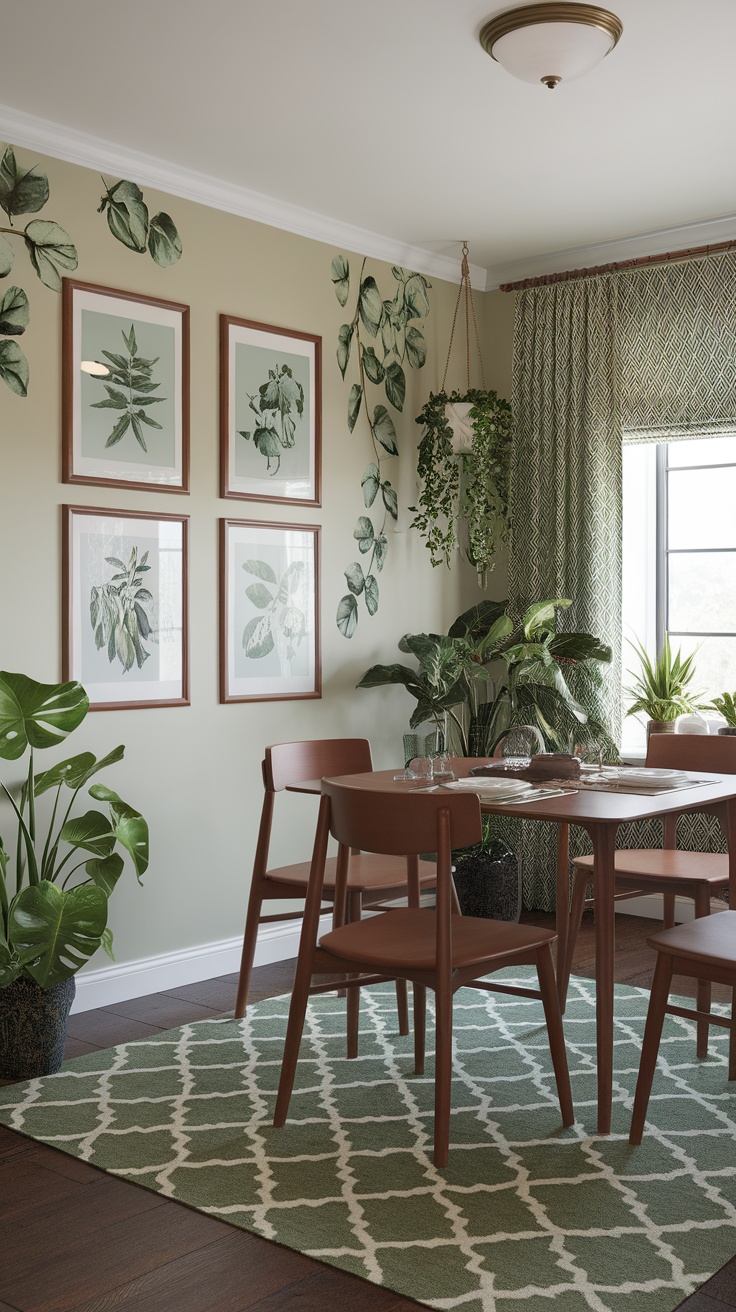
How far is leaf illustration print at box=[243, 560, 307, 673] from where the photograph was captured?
4.38 meters

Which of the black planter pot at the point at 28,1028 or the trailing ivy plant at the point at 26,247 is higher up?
the trailing ivy plant at the point at 26,247

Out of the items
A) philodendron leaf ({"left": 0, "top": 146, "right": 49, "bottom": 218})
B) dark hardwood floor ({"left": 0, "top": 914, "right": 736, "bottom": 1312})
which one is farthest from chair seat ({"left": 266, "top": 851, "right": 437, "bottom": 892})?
philodendron leaf ({"left": 0, "top": 146, "right": 49, "bottom": 218})

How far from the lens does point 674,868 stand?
3467 millimetres

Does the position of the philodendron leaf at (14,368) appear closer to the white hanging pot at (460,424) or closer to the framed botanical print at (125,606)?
the framed botanical print at (125,606)

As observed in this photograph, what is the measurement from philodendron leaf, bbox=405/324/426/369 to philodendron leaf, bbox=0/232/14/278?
1.89 m

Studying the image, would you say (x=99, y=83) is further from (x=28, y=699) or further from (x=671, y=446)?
(x=671, y=446)

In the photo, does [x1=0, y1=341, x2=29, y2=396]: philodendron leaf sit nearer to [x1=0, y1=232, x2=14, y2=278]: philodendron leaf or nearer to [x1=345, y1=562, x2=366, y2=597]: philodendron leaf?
[x1=0, y1=232, x2=14, y2=278]: philodendron leaf

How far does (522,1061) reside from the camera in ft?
10.9

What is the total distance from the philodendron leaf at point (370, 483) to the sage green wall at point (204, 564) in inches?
1.6

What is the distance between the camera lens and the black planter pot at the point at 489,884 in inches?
182

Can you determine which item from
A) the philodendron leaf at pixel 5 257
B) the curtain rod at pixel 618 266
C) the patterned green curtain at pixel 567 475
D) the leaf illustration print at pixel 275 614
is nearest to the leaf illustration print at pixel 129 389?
the philodendron leaf at pixel 5 257

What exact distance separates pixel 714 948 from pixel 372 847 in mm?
772

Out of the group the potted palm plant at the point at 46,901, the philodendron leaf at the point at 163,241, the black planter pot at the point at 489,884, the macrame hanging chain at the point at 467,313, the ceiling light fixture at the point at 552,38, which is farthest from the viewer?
the macrame hanging chain at the point at 467,313

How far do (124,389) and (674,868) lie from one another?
2.29 m
